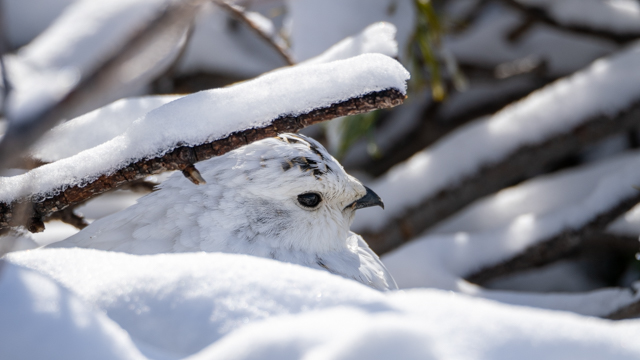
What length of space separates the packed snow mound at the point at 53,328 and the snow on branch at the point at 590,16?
247cm

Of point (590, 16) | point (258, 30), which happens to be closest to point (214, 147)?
point (258, 30)

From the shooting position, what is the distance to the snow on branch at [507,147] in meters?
2.20

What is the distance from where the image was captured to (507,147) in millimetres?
2330

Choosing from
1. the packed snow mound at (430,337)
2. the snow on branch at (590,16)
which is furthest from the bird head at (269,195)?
the snow on branch at (590,16)

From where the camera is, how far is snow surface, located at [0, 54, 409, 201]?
1.00 meters

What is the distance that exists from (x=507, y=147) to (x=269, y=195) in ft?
4.53

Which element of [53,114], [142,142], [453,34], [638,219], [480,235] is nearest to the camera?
[53,114]

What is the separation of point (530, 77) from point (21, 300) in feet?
→ 8.91

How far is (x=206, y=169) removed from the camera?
1342 millimetres

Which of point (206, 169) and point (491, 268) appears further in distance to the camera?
point (491, 268)

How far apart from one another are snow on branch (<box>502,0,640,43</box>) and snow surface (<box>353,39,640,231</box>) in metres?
0.16

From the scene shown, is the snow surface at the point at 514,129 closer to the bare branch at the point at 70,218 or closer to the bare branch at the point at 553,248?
the bare branch at the point at 553,248

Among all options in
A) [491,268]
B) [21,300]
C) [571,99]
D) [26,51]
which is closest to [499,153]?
[571,99]

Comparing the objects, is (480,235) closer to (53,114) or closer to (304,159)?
(304,159)
